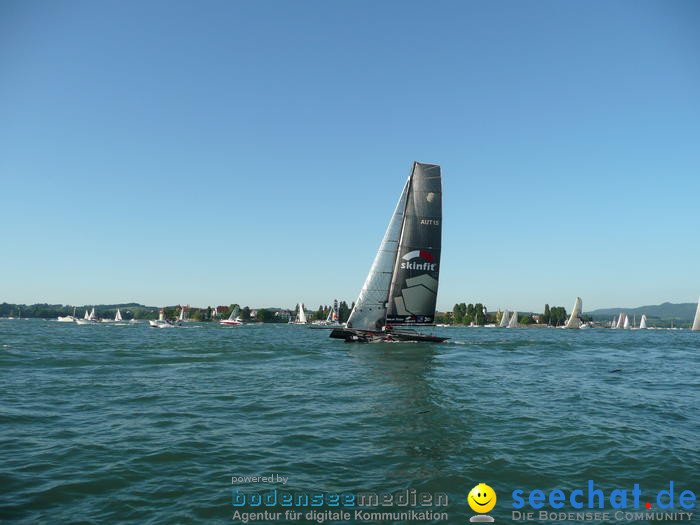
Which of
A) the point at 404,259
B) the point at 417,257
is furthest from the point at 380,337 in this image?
the point at 417,257

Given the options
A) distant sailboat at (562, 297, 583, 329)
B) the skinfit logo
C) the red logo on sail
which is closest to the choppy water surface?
the skinfit logo

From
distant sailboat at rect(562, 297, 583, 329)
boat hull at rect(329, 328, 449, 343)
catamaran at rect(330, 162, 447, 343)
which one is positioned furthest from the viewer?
distant sailboat at rect(562, 297, 583, 329)

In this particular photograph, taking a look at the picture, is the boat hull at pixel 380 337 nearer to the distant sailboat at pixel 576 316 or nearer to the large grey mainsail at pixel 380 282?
the large grey mainsail at pixel 380 282

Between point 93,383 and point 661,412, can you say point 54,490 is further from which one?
point 661,412

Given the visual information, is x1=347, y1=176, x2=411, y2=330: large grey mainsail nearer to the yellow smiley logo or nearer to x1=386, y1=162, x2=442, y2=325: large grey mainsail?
x1=386, y1=162, x2=442, y2=325: large grey mainsail

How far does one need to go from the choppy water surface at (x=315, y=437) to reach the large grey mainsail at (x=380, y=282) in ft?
67.2

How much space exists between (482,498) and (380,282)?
37484mm

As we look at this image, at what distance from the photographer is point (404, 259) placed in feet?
152

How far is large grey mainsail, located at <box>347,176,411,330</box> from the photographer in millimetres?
46281

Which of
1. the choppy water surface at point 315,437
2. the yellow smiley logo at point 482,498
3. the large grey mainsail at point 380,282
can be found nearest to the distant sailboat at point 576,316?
the large grey mainsail at point 380,282

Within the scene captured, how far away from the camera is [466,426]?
14.4 m

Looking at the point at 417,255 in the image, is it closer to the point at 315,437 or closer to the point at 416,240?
the point at 416,240

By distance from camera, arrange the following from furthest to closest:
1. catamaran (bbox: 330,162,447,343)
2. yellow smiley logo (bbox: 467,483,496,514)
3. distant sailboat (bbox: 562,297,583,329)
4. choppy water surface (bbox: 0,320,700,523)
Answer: distant sailboat (bbox: 562,297,583,329) < catamaran (bbox: 330,162,447,343) < choppy water surface (bbox: 0,320,700,523) < yellow smiley logo (bbox: 467,483,496,514)

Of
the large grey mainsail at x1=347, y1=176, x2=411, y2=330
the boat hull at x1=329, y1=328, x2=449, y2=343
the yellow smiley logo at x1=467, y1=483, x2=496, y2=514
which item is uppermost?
the large grey mainsail at x1=347, y1=176, x2=411, y2=330
